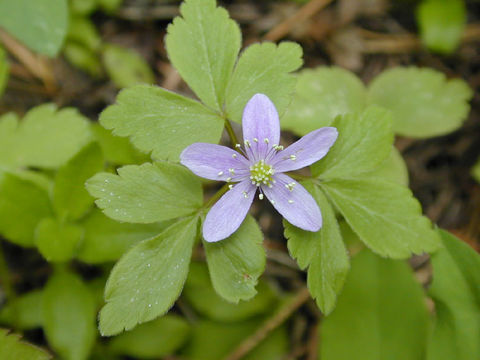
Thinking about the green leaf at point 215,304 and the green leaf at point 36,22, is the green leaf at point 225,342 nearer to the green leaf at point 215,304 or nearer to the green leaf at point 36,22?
the green leaf at point 215,304

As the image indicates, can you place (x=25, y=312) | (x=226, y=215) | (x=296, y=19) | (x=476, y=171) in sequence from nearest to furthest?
(x=226, y=215), (x=25, y=312), (x=476, y=171), (x=296, y=19)

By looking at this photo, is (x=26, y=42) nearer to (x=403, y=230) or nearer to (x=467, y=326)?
(x=403, y=230)

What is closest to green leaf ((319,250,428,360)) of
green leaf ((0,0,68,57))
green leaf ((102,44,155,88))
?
green leaf ((102,44,155,88))

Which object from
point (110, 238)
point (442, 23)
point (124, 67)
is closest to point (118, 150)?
point (110, 238)

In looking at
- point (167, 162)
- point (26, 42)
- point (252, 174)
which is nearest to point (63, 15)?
point (26, 42)

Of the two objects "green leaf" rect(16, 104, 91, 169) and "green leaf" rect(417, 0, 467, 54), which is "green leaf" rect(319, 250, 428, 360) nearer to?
"green leaf" rect(16, 104, 91, 169)

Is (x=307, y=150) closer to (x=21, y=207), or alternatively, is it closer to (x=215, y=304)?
(x=215, y=304)
